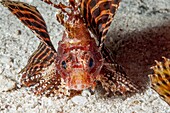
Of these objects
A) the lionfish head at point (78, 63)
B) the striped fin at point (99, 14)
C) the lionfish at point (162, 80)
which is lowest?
the lionfish at point (162, 80)

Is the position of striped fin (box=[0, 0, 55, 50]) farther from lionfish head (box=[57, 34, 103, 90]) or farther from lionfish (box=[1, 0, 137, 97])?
lionfish head (box=[57, 34, 103, 90])

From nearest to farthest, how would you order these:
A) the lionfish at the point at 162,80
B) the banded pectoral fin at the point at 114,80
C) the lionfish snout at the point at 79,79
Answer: the lionfish snout at the point at 79,79, the lionfish at the point at 162,80, the banded pectoral fin at the point at 114,80

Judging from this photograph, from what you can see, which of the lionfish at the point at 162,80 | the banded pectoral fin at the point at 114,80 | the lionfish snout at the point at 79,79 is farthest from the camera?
the banded pectoral fin at the point at 114,80

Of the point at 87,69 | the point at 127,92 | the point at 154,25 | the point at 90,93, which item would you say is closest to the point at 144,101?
the point at 127,92

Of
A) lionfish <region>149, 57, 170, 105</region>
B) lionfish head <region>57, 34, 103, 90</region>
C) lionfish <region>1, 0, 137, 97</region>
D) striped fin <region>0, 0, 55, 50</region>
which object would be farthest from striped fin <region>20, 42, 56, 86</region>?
lionfish <region>149, 57, 170, 105</region>

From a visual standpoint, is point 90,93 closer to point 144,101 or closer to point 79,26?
point 144,101

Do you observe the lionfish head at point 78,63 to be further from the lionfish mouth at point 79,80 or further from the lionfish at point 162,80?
the lionfish at point 162,80

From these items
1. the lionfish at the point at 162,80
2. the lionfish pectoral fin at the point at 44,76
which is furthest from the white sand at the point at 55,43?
the lionfish at the point at 162,80
